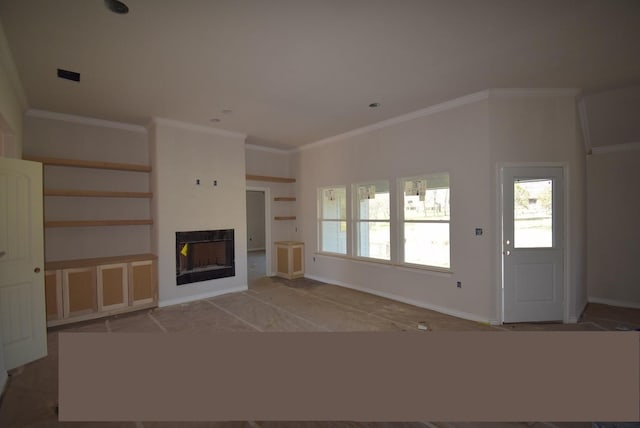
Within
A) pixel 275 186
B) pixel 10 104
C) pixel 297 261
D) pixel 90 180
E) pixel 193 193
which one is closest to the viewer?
pixel 10 104

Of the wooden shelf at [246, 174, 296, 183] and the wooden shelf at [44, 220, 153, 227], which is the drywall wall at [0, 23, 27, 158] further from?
the wooden shelf at [246, 174, 296, 183]

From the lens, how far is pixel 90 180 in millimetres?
4418

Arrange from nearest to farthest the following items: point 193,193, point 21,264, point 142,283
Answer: point 21,264 → point 142,283 → point 193,193

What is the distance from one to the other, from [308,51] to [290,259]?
14.0 ft

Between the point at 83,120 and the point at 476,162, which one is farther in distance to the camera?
the point at 83,120

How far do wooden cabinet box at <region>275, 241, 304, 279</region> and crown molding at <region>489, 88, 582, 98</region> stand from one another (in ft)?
14.0

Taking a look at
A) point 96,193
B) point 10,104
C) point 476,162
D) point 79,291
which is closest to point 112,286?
point 79,291

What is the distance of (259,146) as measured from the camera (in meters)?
6.30

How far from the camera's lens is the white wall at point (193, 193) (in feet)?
14.8

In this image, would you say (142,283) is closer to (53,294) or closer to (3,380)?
(53,294)

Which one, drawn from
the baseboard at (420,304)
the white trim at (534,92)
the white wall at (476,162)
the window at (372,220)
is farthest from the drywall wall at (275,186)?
the white trim at (534,92)

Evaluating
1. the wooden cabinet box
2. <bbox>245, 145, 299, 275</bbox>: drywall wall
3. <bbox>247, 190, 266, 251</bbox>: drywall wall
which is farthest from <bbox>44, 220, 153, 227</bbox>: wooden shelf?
<bbox>247, 190, 266, 251</bbox>: drywall wall

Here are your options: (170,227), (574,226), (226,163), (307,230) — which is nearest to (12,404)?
(170,227)

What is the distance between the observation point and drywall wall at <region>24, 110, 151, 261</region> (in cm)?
411
